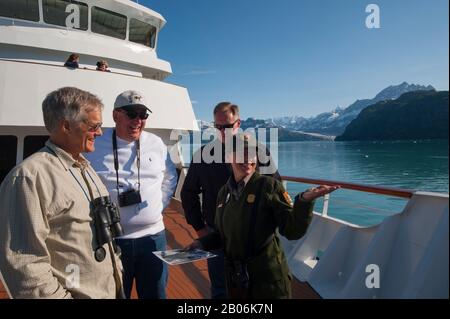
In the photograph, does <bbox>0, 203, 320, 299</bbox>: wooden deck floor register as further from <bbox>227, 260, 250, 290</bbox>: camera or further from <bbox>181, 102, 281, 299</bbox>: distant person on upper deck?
<bbox>227, 260, 250, 290</bbox>: camera

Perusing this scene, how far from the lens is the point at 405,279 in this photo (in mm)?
2635

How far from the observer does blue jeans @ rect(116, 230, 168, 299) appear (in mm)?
2137

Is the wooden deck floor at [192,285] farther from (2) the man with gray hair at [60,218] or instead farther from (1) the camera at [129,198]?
(2) the man with gray hair at [60,218]

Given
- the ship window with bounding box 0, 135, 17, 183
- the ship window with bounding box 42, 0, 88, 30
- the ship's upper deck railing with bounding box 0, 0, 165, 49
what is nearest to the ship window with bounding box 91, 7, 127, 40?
Answer: the ship's upper deck railing with bounding box 0, 0, 165, 49

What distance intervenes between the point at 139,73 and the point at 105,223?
323 inches

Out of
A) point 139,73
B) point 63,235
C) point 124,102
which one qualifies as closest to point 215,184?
point 124,102

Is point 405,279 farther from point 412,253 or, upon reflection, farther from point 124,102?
point 124,102

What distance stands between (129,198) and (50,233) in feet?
2.69

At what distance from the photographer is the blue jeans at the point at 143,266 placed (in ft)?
7.01

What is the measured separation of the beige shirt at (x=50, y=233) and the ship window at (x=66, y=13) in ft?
26.7

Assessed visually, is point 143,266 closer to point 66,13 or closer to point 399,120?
point 66,13

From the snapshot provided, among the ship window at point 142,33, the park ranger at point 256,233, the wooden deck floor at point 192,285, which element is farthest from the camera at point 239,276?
the ship window at point 142,33

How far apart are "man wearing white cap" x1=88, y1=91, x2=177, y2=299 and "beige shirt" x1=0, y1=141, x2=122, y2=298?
62 centimetres
